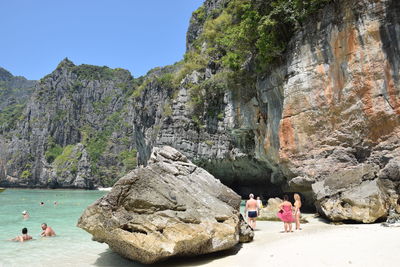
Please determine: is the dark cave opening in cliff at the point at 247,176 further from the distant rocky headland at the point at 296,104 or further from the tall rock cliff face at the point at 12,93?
the tall rock cliff face at the point at 12,93

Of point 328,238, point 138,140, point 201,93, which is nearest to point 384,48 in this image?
point 328,238

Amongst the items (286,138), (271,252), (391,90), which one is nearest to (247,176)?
(286,138)

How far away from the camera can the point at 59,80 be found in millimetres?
95188

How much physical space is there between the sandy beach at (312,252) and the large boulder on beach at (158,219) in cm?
37

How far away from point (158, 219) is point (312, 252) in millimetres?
2973

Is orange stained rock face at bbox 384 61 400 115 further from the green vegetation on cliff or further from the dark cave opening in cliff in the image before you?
the dark cave opening in cliff

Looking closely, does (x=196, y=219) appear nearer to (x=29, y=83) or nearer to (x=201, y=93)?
(x=201, y=93)

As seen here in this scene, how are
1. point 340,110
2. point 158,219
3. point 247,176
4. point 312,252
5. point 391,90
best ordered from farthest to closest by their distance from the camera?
1. point 247,176
2. point 340,110
3. point 391,90
4. point 158,219
5. point 312,252

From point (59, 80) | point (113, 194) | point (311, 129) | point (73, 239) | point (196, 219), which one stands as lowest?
point (73, 239)

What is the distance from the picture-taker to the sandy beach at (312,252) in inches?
211

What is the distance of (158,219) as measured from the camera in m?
6.06

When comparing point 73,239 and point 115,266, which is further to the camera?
point 73,239

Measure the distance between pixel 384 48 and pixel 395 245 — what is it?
28.9 feet

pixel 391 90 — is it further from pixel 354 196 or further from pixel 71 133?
pixel 71 133
